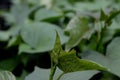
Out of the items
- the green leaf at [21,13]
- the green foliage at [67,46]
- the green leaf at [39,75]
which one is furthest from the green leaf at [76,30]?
the green leaf at [21,13]

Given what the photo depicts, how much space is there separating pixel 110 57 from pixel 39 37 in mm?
260

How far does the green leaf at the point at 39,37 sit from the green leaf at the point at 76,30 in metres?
0.05

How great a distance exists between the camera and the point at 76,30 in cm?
77

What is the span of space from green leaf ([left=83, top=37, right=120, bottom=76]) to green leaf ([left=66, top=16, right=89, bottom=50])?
5cm

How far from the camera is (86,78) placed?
576mm

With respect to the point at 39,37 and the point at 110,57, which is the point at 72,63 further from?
the point at 39,37

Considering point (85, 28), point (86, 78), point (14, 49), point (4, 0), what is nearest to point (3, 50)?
point (14, 49)

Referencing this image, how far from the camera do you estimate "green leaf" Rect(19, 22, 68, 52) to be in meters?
0.81

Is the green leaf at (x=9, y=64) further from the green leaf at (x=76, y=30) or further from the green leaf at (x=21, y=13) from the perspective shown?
the green leaf at (x=21, y=13)

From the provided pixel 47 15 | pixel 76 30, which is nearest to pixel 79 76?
pixel 76 30

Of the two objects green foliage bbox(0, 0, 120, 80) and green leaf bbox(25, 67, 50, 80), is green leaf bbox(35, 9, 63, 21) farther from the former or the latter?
green leaf bbox(25, 67, 50, 80)

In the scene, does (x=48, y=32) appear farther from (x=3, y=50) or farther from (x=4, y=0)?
(x=4, y=0)

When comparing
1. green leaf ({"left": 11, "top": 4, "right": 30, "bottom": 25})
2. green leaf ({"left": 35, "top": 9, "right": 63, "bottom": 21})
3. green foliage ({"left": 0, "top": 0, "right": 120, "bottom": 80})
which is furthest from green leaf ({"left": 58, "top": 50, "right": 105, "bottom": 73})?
green leaf ({"left": 11, "top": 4, "right": 30, "bottom": 25})

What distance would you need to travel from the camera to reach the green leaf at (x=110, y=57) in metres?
0.63
